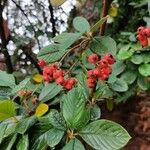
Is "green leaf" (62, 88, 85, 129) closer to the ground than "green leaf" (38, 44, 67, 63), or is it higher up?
closer to the ground

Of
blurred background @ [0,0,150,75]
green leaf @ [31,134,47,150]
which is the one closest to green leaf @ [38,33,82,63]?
green leaf @ [31,134,47,150]

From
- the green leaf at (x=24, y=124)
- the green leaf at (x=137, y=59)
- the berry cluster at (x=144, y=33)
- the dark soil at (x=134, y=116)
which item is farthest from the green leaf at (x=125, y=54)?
the dark soil at (x=134, y=116)

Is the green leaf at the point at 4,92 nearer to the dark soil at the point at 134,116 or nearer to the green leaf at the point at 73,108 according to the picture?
the green leaf at the point at 73,108

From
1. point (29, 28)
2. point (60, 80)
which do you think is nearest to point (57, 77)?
point (60, 80)

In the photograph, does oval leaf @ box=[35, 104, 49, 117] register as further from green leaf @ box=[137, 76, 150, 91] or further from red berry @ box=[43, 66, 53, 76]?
green leaf @ box=[137, 76, 150, 91]

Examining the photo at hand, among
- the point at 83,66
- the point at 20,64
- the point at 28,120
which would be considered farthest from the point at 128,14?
the point at 28,120

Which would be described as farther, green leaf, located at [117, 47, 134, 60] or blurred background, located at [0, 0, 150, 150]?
blurred background, located at [0, 0, 150, 150]

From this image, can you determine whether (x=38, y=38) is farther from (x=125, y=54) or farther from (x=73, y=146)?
(x=73, y=146)
